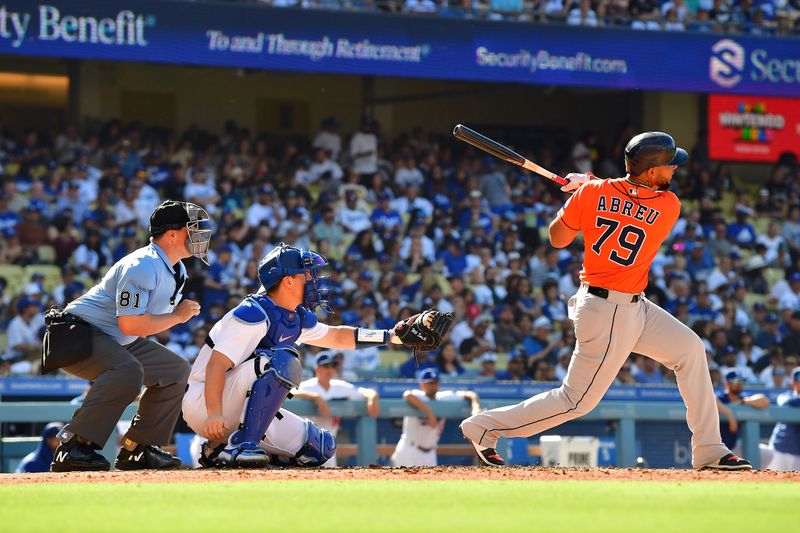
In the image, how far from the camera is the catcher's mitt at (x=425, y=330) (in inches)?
287

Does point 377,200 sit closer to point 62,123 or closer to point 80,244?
point 80,244

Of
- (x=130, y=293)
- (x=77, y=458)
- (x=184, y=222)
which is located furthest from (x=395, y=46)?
(x=77, y=458)

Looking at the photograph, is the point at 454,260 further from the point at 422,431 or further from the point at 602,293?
the point at 602,293

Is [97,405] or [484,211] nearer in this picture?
[97,405]

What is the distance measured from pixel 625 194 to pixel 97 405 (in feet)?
9.62

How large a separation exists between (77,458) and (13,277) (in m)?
7.87

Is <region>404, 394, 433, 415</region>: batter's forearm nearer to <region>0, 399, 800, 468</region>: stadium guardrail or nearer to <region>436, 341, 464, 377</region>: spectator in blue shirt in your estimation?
<region>0, 399, 800, 468</region>: stadium guardrail

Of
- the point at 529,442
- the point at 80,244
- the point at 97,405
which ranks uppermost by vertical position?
the point at 80,244

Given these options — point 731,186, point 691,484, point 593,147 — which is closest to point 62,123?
point 593,147

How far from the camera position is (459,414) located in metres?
10.9

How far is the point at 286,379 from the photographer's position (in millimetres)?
6859

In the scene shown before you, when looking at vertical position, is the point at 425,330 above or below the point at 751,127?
below

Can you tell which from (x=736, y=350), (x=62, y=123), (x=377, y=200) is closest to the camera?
(x=736, y=350)

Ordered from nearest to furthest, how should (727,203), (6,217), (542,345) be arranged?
(6,217), (542,345), (727,203)
